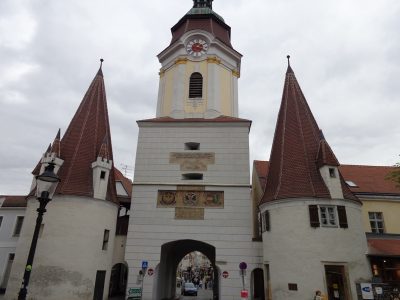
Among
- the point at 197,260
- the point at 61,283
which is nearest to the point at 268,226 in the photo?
the point at 61,283

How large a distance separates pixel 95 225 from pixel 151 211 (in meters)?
3.71

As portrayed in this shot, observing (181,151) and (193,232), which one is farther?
(181,151)

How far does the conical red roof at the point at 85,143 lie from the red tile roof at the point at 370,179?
60.9 feet

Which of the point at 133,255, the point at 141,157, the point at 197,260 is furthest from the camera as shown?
the point at 197,260

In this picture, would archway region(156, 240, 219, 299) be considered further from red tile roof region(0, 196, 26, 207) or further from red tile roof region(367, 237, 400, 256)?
red tile roof region(0, 196, 26, 207)

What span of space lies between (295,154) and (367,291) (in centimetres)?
865

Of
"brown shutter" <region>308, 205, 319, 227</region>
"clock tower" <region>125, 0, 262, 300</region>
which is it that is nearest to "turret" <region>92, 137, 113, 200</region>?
"clock tower" <region>125, 0, 262, 300</region>

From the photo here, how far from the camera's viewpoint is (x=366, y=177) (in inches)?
1057

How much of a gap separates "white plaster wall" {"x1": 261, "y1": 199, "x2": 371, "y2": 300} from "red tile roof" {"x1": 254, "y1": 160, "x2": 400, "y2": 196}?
21.2ft

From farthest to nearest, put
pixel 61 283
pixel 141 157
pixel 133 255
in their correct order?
pixel 141 157 < pixel 133 255 < pixel 61 283

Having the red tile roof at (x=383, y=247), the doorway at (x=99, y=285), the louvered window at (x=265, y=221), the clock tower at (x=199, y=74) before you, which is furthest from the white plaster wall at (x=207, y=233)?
the clock tower at (x=199, y=74)

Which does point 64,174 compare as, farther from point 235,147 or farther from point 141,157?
point 235,147

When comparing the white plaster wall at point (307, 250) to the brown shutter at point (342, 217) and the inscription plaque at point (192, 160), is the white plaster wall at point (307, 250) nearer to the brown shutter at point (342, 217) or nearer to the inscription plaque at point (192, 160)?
the brown shutter at point (342, 217)

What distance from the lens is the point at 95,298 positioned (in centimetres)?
1980
